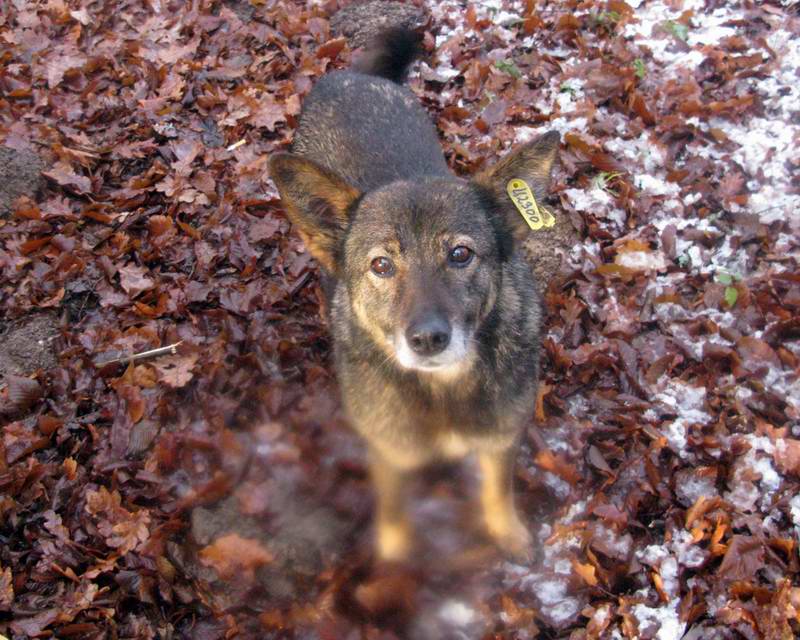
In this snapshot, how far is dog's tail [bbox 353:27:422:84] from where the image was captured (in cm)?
577

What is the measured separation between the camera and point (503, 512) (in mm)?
4031

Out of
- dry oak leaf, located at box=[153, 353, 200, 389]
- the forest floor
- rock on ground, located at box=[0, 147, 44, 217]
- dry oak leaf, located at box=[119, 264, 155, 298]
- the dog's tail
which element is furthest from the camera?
the dog's tail

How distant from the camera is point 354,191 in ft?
11.4

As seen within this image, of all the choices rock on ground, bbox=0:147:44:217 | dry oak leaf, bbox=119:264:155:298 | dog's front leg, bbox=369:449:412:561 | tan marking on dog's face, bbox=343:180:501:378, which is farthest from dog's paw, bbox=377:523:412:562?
rock on ground, bbox=0:147:44:217

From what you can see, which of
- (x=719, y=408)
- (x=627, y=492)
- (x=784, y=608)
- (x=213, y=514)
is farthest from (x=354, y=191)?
(x=784, y=608)

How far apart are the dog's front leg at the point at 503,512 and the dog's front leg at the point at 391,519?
0.48 metres

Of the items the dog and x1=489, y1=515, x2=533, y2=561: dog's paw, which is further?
x1=489, y1=515, x2=533, y2=561: dog's paw

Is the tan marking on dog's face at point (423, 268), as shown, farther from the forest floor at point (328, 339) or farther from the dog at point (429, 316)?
the forest floor at point (328, 339)

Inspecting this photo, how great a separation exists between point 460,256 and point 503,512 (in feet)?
5.35

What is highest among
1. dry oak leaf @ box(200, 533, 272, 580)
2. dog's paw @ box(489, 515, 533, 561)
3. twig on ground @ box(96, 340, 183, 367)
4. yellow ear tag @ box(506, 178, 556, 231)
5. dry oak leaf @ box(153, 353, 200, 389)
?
yellow ear tag @ box(506, 178, 556, 231)

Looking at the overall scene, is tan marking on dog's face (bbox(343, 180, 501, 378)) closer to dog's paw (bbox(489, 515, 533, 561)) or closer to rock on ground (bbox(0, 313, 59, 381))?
dog's paw (bbox(489, 515, 533, 561))

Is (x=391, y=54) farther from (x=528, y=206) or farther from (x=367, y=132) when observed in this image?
(x=528, y=206)

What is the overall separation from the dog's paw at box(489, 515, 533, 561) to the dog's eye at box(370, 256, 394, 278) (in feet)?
5.68

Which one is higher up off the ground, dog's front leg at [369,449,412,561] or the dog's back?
the dog's back
